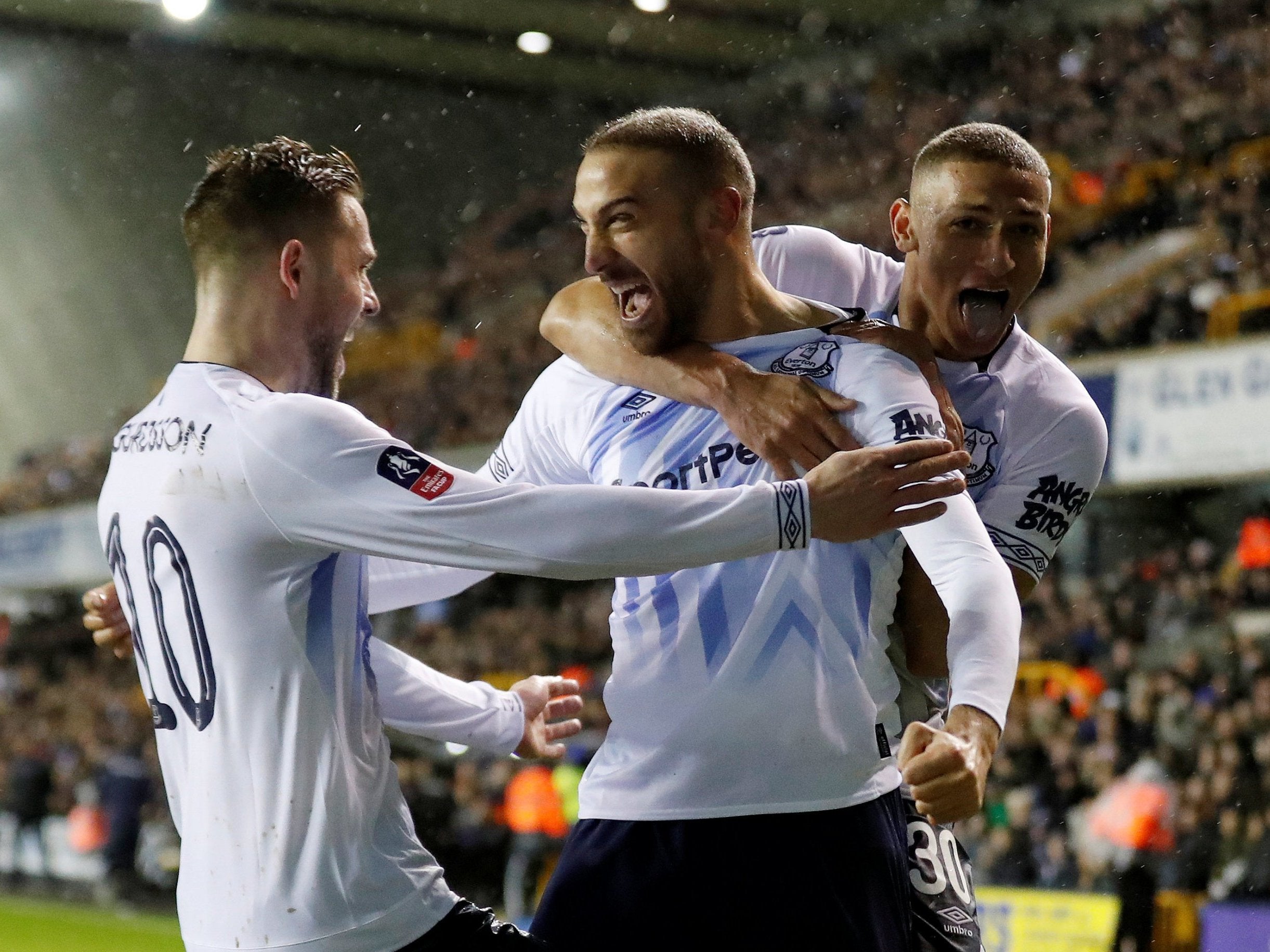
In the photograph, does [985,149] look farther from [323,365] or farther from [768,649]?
[323,365]

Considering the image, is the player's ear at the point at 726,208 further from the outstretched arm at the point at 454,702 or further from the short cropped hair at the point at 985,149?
the outstretched arm at the point at 454,702

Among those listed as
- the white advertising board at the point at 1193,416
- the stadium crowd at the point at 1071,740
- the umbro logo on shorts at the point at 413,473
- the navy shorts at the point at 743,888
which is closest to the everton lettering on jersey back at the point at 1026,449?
the navy shorts at the point at 743,888

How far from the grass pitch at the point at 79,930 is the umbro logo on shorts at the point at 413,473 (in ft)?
29.2

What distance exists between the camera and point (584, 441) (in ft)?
8.36

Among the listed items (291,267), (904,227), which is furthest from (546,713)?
(904,227)

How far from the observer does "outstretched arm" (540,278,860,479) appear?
222 cm

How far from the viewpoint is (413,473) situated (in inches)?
78.0

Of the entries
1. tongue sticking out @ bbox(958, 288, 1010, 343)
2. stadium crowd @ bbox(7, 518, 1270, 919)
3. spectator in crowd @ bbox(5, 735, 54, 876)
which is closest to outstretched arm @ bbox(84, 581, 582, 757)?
tongue sticking out @ bbox(958, 288, 1010, 343)

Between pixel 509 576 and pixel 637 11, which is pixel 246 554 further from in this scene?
pixel 637 11

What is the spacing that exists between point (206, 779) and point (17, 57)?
1664 centimetres

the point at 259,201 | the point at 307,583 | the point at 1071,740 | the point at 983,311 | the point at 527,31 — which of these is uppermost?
the point at 527,31

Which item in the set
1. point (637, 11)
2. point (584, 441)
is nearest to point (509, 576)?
point (637, 11)

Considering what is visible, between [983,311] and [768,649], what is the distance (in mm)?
766

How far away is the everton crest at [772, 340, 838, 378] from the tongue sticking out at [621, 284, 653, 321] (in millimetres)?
232
